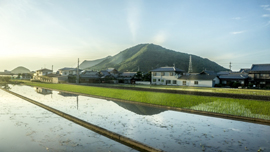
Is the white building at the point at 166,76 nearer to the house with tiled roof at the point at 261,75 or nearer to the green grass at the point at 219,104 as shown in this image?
the house with tiled roof at the point at 261,75

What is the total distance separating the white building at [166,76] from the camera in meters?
51.7

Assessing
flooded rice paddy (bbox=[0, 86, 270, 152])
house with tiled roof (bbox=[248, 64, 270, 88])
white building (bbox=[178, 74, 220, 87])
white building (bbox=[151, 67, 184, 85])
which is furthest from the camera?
white building (bbox=[151, 67, 184, 85])

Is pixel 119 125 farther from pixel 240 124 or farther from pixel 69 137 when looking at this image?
pixel 240 124

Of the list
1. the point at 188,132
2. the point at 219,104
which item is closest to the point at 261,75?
the point at 219,104

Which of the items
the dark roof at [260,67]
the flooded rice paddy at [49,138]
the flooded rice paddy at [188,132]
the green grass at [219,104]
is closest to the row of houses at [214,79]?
the dark roof at [260,67]

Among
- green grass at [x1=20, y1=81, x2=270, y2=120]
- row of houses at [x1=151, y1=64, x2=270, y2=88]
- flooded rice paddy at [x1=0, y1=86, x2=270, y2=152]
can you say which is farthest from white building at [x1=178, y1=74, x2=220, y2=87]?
flooded rice paddy at [x1=0, y1=86, x2=270, y2=152]

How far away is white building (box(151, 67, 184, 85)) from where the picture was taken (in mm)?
51694

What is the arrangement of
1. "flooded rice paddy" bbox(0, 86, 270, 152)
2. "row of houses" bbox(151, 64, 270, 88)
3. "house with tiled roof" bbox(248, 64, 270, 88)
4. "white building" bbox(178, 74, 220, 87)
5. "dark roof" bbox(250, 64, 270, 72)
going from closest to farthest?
"flooded rice paddy" bbox(0, 86, 270, 152) → "house with tiled roof" bbox(248, 64, 270, 88) → "row of houses" bbox(151, 64, 270, 88) → "white building" bbox(178, 74, 220, 87) → "dark roof" bbox(250, 64, 270, 72)

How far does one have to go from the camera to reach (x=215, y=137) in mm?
8523

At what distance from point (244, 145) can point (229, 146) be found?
0.73m

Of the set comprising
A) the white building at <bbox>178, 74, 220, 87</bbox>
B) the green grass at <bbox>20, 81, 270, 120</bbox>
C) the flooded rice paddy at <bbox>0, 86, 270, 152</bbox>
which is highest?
the white building at <bbox>178, 74, 220, 87</bbox>

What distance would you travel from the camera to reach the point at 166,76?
176ft

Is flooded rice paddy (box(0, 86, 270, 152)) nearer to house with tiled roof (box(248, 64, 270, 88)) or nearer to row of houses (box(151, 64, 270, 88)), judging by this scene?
row of houses (box(151, 64, 270, 88))

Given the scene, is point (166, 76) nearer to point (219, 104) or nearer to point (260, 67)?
point (260, 67)
